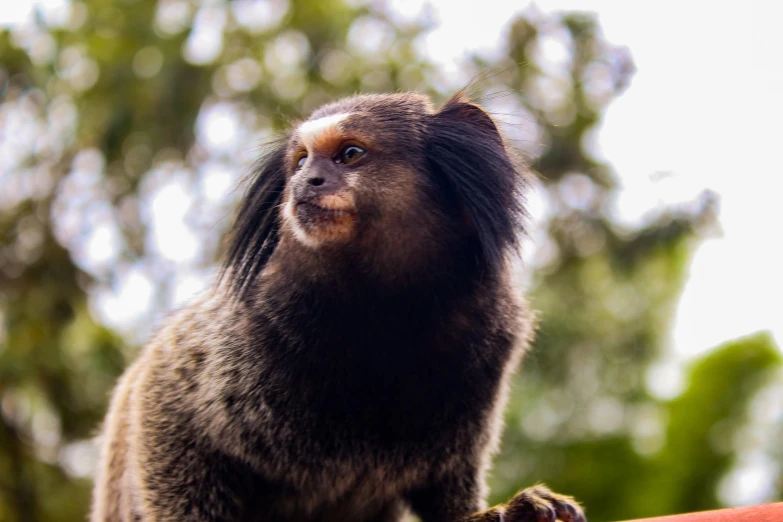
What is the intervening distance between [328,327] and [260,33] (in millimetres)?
4680

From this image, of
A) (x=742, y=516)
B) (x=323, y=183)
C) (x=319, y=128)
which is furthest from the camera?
(x=319, y=128)

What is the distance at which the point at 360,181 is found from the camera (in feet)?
8.25

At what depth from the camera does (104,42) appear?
620 centimetres

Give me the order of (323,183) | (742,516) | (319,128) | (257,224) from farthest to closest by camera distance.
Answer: (257,224), (319,128), (323,183), (742,516)

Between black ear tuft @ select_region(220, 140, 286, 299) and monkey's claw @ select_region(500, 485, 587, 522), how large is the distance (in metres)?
1.02

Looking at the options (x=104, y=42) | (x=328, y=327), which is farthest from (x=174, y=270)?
(x=328, y=327)

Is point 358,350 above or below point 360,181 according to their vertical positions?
below

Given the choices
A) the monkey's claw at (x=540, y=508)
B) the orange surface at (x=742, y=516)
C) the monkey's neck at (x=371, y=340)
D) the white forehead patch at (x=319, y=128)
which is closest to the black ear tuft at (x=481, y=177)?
the monkey's neck at (x=371, y=340)

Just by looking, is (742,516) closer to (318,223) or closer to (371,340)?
(371,340)

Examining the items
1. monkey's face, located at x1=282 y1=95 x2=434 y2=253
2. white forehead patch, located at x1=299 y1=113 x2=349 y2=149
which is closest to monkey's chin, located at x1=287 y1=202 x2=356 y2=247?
monkey's face, located at x1=282 y1=95 x2=434 y2=253

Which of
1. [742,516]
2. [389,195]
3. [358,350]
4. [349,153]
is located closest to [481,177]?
[389,195]

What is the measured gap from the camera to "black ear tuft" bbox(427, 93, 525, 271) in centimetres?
256

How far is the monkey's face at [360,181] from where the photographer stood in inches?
96.1

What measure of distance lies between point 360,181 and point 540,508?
105cm
